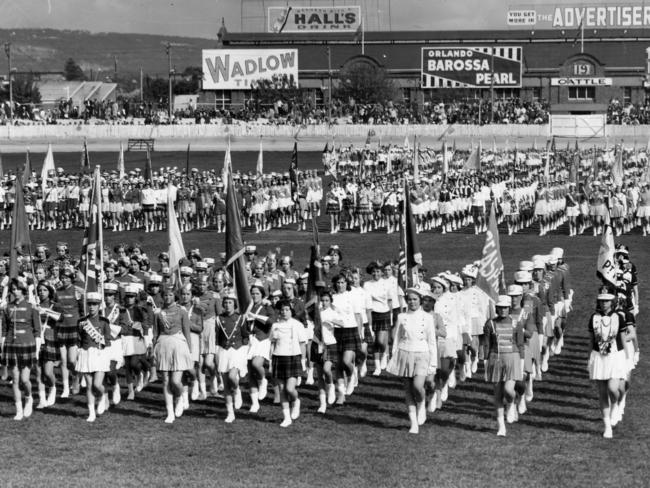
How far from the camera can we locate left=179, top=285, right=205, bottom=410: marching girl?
55.6 ft

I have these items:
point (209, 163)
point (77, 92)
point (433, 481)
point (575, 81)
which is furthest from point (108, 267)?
point (77, 92)

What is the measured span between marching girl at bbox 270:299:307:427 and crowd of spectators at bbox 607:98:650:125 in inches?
2507

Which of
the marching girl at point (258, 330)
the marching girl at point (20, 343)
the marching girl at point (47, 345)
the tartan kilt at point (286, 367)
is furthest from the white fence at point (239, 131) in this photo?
the tartan kilt at point (286, 367)

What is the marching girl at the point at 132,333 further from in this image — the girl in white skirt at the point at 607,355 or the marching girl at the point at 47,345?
the girl in white skirt at the point at 607,355

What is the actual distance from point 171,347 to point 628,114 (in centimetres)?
6716

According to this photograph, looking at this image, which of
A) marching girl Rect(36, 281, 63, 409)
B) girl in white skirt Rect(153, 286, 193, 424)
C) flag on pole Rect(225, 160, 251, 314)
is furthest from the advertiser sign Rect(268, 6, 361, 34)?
girl in white skirt Rect(153, 286, 193, 424)

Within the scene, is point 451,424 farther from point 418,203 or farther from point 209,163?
point 209,163

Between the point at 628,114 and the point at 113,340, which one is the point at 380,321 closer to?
the point at 113,340

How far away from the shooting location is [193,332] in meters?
17.1

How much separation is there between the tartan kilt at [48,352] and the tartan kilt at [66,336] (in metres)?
0.09

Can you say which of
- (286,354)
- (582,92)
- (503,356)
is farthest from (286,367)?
(582,92)

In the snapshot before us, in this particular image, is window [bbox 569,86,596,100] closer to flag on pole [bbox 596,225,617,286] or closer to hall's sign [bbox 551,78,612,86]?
hall's sign [bbox 551,78,612,86]

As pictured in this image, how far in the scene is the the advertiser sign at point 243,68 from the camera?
301 ft

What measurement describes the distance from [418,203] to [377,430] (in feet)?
82.3
